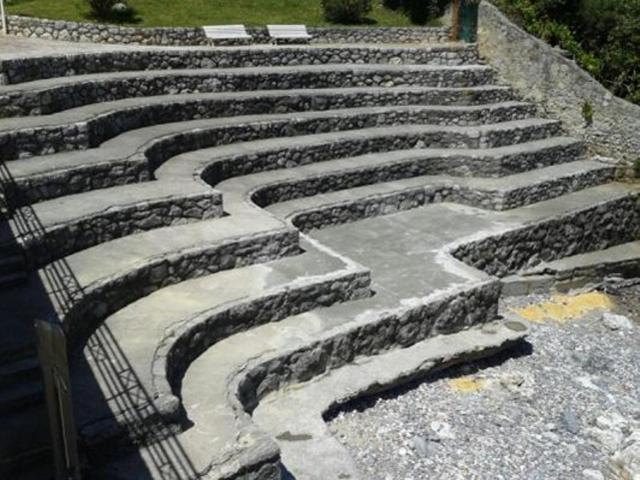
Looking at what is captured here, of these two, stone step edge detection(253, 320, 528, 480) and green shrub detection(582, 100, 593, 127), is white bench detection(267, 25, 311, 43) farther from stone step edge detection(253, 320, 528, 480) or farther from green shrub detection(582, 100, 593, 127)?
stone step edge detection(253, 320, 528, 480)

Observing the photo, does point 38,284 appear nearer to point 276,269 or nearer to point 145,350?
point 145,350

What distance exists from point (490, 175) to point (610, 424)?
7.16 meters

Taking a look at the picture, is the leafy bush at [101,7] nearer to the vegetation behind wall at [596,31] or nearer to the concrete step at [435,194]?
the concrete step at [435,194]

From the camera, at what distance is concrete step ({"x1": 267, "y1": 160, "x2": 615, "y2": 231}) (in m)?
12.8

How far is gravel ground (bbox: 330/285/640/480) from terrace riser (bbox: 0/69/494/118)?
781 centimetres

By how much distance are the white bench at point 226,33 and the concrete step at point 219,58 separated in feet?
2.47

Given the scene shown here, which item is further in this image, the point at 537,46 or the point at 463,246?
the point at 537,46

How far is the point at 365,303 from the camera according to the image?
9.85 metres

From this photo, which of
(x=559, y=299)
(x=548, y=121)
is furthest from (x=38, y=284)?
(x=548, y=121)

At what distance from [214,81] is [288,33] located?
466 centimetres

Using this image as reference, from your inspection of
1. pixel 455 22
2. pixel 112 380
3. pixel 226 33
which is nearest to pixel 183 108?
pixel 226 33

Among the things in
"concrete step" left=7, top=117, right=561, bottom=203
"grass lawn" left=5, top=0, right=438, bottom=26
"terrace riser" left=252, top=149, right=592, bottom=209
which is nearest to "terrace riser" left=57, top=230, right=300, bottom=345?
"concrete step" left=7, top=117, right=561, bottom=203

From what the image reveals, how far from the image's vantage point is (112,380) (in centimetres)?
706

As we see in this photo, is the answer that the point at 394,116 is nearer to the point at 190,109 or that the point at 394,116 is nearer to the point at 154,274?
the point at 190,109
